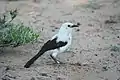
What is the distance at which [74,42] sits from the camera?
8.18 meters

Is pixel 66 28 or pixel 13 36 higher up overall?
pixel 66 28

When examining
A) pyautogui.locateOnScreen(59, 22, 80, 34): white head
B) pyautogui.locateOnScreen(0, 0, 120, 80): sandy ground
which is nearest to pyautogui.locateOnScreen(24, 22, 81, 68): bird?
pyautogui.locateOnScreen(59, 22, 80, 34): white head

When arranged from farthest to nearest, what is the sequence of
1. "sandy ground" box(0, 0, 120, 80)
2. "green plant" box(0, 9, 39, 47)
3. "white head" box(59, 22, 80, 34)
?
1. "green plant" box(0, 9, 39, 47)
2. "white head" box(59, 22, 80, 34)
3. "sandy ground" box(0, 0, 120, 80)

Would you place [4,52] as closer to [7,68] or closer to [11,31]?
[11,31]

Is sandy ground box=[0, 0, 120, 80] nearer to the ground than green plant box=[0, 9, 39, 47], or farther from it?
nearer to the ground

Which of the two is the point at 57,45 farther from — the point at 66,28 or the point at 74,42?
the point at 74,42

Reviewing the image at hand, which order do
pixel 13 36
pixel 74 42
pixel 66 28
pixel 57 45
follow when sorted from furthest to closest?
pixel 74 42 < pixel 13 36 < pixel 66 28 < pixel 57 45

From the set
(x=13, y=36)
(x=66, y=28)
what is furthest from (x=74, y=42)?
(x=13, y=36)

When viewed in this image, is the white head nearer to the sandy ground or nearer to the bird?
the bird

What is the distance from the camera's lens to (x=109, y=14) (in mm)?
10484

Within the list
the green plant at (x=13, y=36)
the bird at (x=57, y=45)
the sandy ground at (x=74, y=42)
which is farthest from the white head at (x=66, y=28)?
the green plant at (x=13, y=36)

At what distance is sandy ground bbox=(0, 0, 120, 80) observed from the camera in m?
6.36

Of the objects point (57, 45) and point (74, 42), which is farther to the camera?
point (74, 42)

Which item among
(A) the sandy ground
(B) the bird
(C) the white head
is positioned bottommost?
(A) the sandy ground
